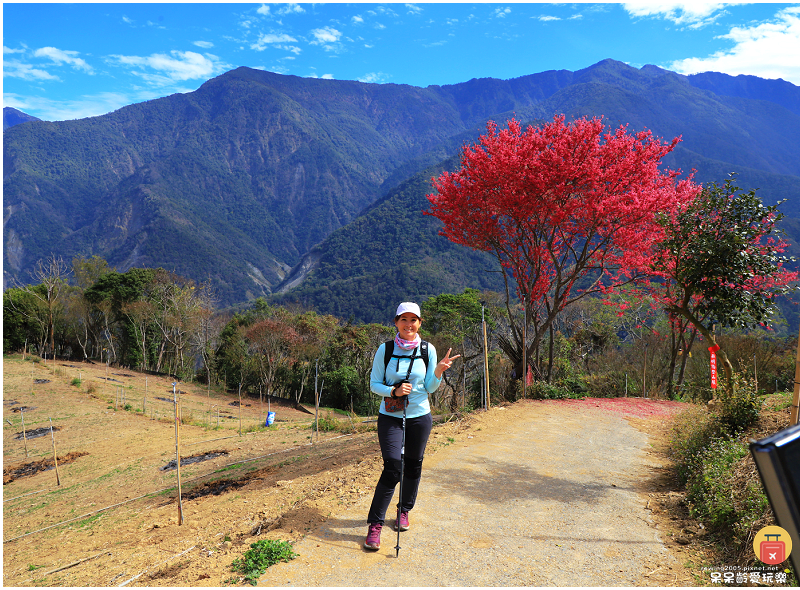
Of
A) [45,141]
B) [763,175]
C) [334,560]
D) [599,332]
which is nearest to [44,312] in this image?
[599,332]

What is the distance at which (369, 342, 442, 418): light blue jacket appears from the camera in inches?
139

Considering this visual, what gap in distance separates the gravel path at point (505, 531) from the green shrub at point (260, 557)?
65 mm

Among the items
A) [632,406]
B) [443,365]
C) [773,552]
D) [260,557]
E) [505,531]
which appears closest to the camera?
[773,552]

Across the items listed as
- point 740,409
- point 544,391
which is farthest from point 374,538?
point 544,391

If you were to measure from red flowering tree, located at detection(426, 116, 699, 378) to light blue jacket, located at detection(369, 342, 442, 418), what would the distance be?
282 inches

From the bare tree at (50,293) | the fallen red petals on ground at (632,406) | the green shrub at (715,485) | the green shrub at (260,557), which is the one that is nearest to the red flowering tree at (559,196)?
the fallen red petals on ground at (632,406)

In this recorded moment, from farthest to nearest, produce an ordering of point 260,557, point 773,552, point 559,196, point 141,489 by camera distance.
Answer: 1. point 559,196
2. point 141,489
3. point 260,557
4. point 773,552

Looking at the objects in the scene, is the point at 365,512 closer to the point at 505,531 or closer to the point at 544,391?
the point at 505,531

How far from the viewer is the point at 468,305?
27.2 m

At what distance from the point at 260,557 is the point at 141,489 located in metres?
6.53

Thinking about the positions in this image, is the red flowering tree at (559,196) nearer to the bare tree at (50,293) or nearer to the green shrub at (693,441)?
the green shrub at (693,441)

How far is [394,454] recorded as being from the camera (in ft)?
11.4

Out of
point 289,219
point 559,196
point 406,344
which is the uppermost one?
point 289,219

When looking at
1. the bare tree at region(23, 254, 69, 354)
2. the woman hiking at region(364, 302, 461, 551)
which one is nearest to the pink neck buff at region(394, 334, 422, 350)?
the woman hiking at region(364, 302, 461, 551)
